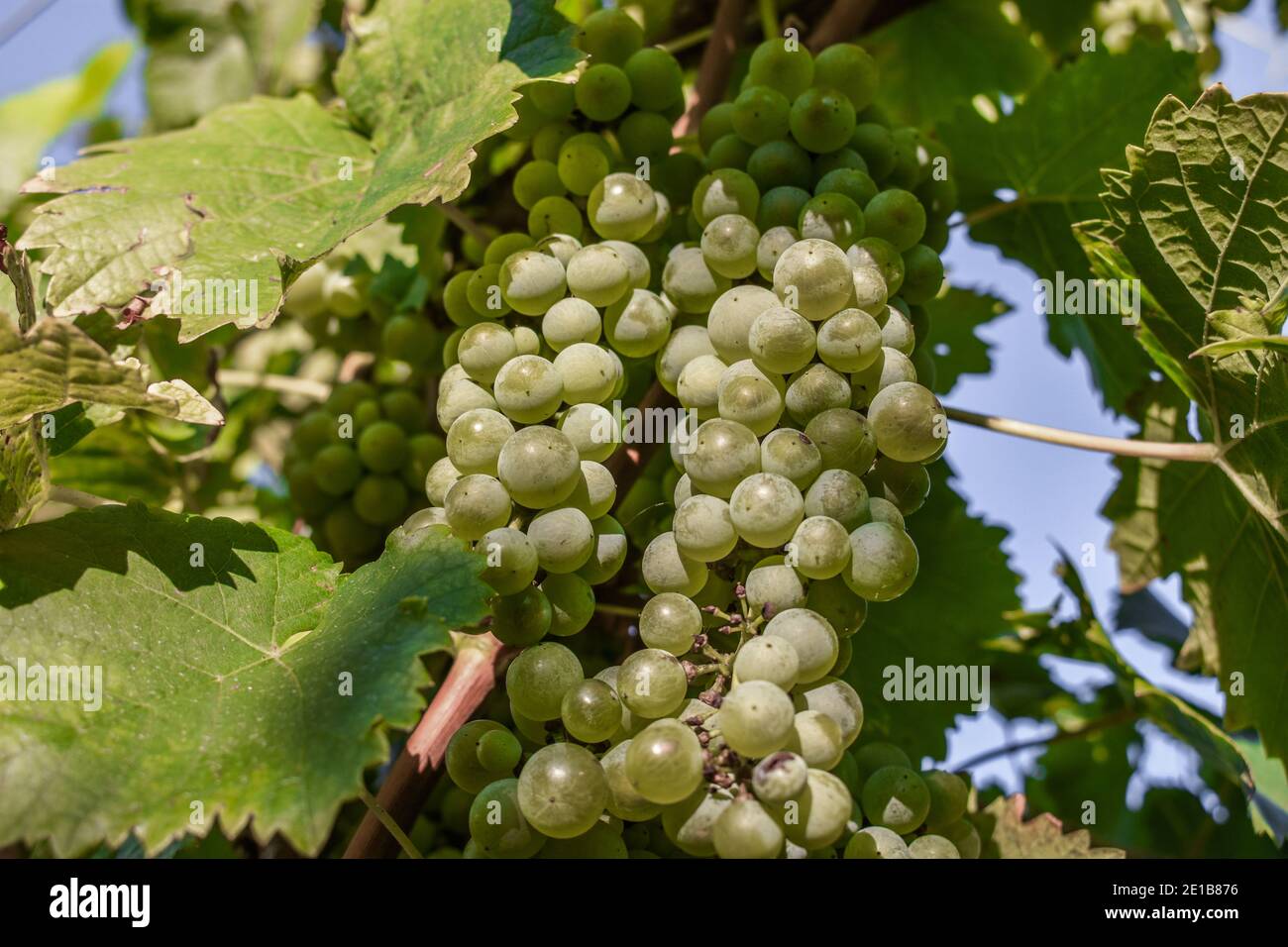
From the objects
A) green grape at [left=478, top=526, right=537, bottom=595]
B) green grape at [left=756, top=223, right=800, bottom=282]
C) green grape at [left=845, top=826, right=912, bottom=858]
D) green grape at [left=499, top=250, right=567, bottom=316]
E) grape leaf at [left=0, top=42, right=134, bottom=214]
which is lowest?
green grape at [left=845, top=826, right=912, bottom=858]

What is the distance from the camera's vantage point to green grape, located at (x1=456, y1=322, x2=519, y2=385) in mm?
1078

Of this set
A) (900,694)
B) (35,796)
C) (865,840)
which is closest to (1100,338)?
(900,694)

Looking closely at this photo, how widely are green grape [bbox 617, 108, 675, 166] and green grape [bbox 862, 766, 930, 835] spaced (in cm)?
74

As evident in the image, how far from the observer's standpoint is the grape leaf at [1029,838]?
1.17 metres

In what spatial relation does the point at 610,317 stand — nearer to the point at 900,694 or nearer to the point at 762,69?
the point at 762,69

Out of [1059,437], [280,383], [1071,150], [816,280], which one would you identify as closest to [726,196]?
[816,280]

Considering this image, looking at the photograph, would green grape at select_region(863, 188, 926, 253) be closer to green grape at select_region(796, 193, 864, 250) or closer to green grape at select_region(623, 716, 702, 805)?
green grape at select_region(796, 193, 864, 250)

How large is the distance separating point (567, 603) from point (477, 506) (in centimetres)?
12

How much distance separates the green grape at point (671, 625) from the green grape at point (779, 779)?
138 millimetres

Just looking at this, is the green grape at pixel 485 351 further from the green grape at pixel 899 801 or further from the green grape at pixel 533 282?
the green grape at pixel 899 801

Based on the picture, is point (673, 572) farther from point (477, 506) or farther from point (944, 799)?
point (944, 799)

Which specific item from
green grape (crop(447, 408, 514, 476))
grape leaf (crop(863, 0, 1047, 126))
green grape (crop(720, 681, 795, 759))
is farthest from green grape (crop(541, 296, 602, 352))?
grape leaf (crop(863, 0, 1047, 126))

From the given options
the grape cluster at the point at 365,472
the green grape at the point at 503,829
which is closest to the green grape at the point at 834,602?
the green grape at the point at 503,829

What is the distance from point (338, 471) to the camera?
5.19 feet
